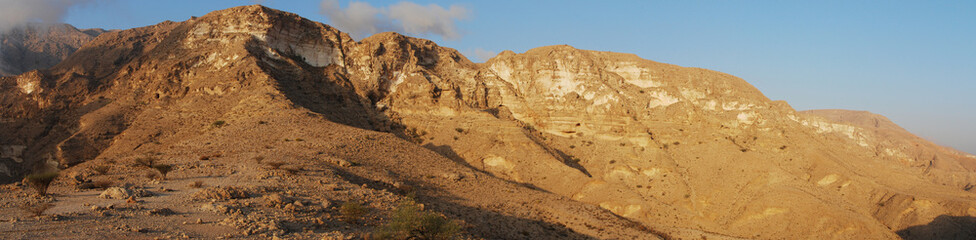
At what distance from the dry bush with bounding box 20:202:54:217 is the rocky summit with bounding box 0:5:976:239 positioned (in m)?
0.13

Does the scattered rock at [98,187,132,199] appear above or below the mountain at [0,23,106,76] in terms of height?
below

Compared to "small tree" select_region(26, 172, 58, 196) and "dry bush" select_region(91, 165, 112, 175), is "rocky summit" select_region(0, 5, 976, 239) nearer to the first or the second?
"dry bush" select_region(91, 165, 112, 175)

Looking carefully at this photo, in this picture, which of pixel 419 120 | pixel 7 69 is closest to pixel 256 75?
pixel 419 120

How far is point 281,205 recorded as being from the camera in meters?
17.4

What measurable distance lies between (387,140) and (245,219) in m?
17.7

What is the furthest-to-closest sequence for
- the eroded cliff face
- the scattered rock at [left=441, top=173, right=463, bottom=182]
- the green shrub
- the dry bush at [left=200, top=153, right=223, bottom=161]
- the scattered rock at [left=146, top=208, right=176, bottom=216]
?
the eroded cliff face
the scattered rock at [left=441, top=173, right=463, bottom=182]
the dry bush at [left=200, top=153, right=223, bottom=161]
the green shrub
the scattered rock at [left=146, top=208, right=176, bottom=216]

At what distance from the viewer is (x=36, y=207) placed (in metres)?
14.4

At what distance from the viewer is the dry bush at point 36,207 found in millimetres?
13878

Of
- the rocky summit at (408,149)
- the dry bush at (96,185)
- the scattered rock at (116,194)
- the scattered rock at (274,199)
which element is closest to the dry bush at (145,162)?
the rocky summit at (408,149)

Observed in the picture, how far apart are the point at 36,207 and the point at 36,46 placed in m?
78.3

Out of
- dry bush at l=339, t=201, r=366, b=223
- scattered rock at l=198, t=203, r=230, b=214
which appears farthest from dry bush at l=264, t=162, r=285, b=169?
dry bush at l=339, t=201, r=366, b=223

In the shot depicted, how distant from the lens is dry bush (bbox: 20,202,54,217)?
13878mm

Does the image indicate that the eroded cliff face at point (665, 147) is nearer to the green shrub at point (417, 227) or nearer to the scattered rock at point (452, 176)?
the scattered rock at point (452, 176)

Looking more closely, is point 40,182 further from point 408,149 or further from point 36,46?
point 36,46
